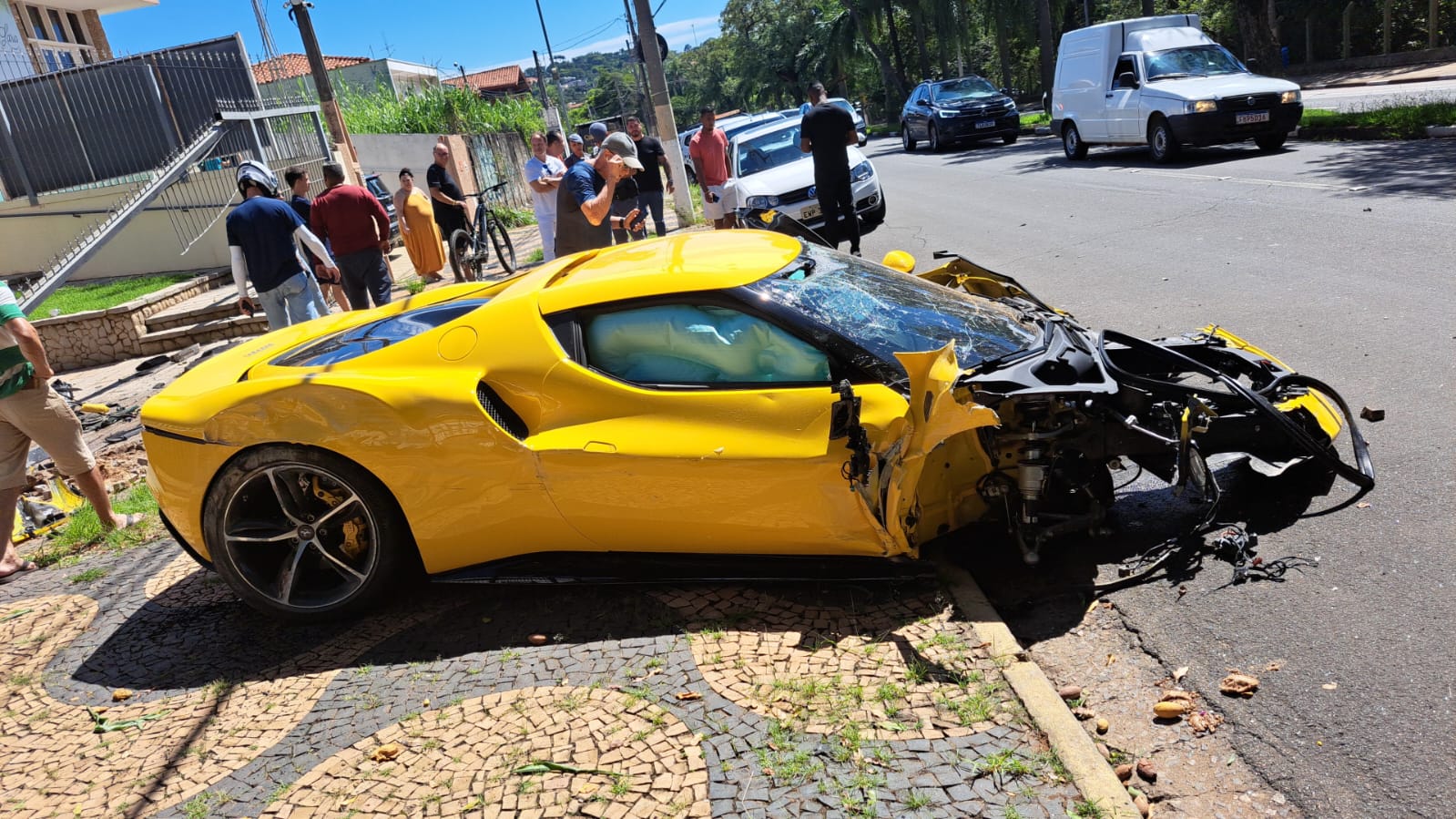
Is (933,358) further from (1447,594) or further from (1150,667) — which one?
(1447,594)

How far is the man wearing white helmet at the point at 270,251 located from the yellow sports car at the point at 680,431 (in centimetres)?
398

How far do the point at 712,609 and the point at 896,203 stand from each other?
1268 centimetres

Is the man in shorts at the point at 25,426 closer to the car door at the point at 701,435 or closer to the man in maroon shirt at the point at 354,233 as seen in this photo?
the man in maroon shirt at the point at 354,233

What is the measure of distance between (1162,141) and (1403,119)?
3074 millimetres

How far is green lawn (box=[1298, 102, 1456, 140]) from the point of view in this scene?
1380cm

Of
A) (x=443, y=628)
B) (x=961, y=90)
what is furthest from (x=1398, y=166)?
(x=961, y=90)

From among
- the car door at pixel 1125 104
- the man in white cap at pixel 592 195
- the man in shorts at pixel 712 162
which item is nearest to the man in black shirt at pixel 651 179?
the man in shorts at pixel 712 162

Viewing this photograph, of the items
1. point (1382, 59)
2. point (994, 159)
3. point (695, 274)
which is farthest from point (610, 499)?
point (1382, 59)

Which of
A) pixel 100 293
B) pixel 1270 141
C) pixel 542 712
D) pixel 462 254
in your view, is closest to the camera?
pixel 542 712

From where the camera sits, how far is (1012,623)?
3756mm

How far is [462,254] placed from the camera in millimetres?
12734

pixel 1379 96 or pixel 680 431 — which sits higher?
pixel 680 431

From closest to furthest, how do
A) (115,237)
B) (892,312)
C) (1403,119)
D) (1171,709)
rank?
(1171,709), (892,312), (1403,119), (115,237)

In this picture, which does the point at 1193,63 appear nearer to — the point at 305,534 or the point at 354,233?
the point at 354,233
